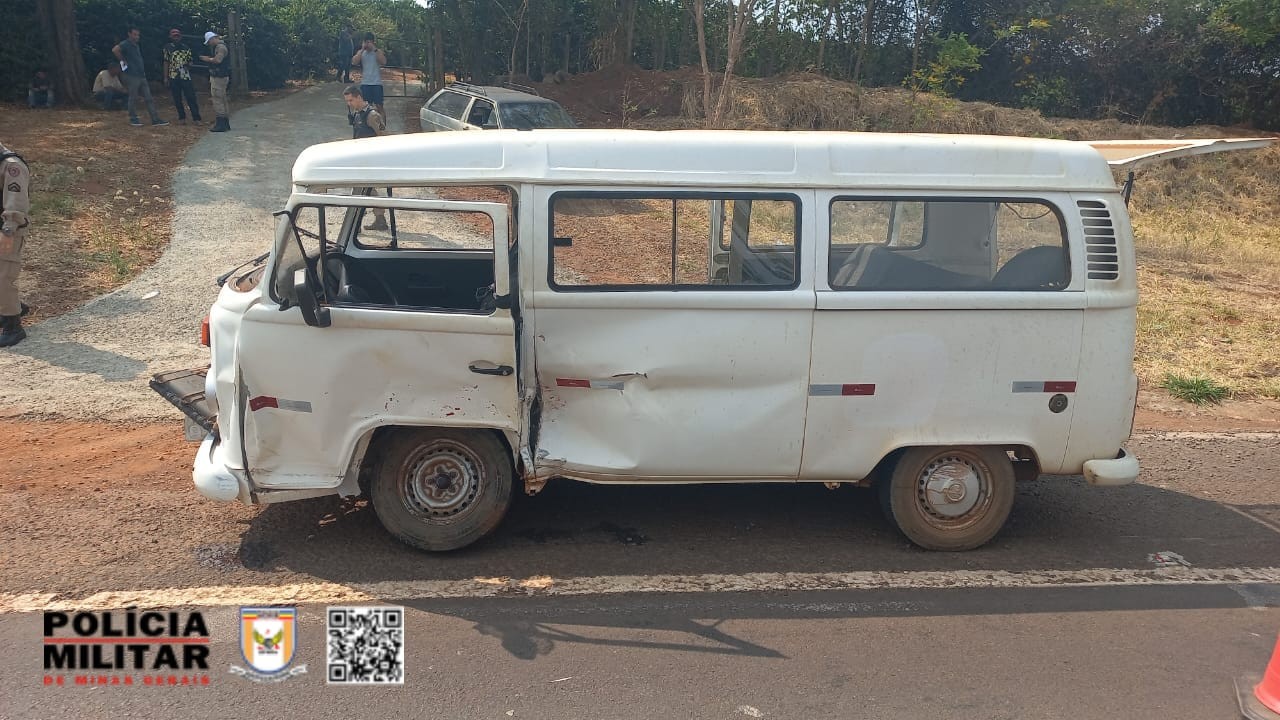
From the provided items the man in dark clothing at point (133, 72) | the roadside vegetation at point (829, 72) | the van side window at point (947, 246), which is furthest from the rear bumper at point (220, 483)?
the man in dark clothing at point (133, 72)

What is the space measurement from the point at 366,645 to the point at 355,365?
1.40 metres

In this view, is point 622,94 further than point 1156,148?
Yes

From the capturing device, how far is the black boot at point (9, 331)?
8711 millimetres

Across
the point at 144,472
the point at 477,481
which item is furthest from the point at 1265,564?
the point at 144,472

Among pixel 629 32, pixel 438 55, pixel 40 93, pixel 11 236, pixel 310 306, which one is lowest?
pixel 11 236

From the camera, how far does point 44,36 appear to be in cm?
1986

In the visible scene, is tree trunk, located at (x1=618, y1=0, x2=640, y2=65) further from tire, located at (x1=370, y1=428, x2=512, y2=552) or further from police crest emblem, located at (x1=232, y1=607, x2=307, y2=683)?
police crest emblem, located at (x1=232, y1=607, x2=307, y2=683)

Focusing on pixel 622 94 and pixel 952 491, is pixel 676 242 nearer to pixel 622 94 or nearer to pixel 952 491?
pixel 952 491

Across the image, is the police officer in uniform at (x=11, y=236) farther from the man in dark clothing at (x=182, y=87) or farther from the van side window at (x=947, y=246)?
the man in dark clothing at (x=182, y=87)

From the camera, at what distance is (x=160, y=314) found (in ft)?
31.7

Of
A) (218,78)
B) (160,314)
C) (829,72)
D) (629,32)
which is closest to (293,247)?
(160,314)

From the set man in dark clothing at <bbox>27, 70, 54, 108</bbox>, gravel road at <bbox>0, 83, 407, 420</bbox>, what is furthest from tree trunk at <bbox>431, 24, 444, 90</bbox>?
man in dark clothing at <bbox>27, 70, 54, 108</bbox>

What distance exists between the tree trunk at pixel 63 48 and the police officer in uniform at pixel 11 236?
1346 cm

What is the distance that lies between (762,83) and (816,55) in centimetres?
377
